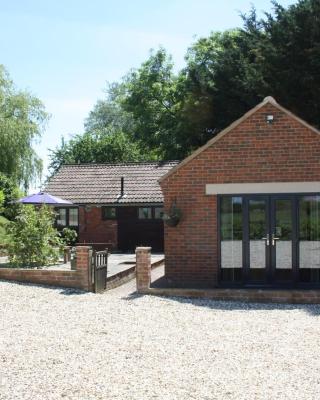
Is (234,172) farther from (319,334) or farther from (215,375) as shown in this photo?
(215,375)

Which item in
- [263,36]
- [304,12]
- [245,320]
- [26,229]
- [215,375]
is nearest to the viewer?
[215,375]

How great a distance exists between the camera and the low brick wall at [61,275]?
45.9 ft

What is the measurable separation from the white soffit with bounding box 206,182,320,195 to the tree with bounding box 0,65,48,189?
24201mm

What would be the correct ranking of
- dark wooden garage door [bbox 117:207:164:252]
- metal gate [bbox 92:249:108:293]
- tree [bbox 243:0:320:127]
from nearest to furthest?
metal gate [bbox 92:249:108:293] → tree [bbox 243:0:320:127] → dark wooden garage door [bbox 117:207:164:252]

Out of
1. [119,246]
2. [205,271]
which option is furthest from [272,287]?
[119,246]

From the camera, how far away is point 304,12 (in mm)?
25312

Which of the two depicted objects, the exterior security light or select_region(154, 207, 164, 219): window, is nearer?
the exterior security light

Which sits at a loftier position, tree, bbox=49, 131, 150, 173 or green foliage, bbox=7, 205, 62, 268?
tree, bbox=49, 131, 150, 173

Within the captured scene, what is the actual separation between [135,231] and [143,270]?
45.6 feet

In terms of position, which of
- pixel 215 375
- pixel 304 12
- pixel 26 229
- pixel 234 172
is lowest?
pixel 215 375

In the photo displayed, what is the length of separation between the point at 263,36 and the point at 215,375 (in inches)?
992

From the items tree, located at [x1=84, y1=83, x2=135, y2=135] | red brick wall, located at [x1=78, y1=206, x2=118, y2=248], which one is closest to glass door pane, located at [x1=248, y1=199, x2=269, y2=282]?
red brick wall, located at [x1=78, y1=206, x2=118, y2=248]

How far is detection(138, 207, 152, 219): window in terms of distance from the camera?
27750mm

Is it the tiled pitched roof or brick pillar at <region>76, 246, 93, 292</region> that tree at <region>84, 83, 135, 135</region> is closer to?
the tiled pitched roof
